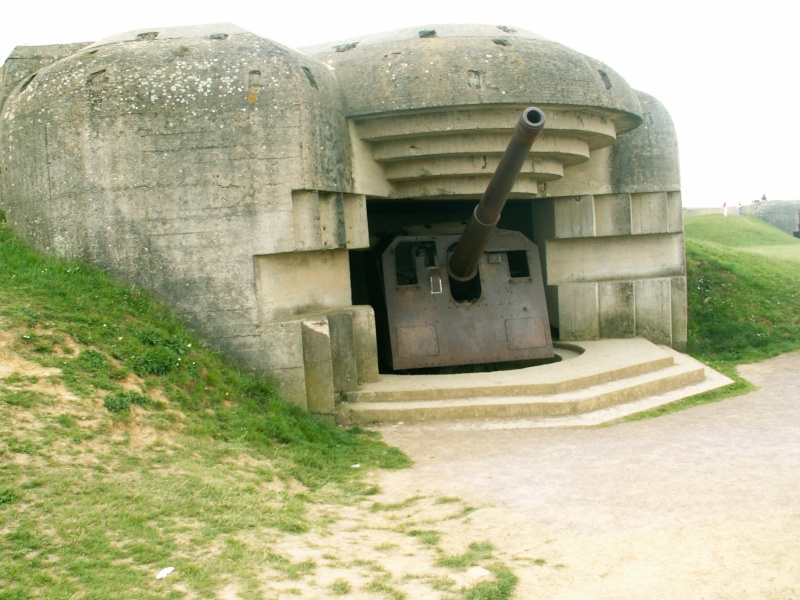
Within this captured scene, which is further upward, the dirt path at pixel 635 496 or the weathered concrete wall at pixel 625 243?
the weathered concrete wall at pixel 625 243

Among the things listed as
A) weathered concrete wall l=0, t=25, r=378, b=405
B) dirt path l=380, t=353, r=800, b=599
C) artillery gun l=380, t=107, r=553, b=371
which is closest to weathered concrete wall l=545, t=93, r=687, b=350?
artillery gun l=380, t=107, r=553, b=371

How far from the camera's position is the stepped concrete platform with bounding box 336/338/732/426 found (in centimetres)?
798

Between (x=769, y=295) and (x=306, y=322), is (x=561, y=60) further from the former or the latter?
(x=769, y=295)

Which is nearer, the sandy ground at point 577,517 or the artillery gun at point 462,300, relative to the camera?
the sandy ground at point 577,517

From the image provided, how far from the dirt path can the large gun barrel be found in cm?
222

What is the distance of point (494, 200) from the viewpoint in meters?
8.64

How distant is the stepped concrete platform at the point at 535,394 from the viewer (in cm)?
798

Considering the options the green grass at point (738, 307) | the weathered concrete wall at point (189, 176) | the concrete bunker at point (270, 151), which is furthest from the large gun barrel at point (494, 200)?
the green grass at point (738, 307)

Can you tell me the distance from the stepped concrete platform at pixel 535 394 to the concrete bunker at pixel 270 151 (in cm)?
38

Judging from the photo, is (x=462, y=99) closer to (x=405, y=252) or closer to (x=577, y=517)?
(x=405, y=252)

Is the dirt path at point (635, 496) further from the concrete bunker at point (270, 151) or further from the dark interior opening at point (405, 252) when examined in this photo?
the dark interior opening at point (405, 252)

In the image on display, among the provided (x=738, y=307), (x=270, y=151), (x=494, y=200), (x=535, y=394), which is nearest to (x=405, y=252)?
(x=494, y=200)

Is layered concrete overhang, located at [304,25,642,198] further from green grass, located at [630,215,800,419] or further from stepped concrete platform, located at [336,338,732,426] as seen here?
green grass, located at [630,215,800,419]

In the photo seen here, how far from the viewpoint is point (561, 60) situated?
9.17 metres
